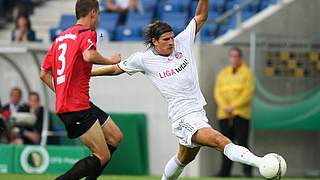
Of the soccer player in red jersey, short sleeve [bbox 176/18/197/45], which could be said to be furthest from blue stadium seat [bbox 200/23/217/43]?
the soccer player in red jersey

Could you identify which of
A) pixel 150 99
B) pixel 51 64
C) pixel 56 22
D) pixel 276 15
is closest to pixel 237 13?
pixel 276 15

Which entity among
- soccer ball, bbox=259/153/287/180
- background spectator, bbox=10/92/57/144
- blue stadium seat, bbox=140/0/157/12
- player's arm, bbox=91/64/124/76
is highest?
blue stadium seat, bbox=140/0/157/12

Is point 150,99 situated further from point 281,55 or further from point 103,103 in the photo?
point 281,55

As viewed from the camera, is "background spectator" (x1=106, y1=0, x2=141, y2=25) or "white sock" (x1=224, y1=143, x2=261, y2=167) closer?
"white sock" (x1=224, y1=143, x2=261, y2=167)

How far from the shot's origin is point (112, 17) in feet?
71.6

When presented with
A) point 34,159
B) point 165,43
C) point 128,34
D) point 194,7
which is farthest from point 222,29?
point 165,43

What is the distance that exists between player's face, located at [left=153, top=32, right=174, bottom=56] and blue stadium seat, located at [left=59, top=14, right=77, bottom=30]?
34.1 ft

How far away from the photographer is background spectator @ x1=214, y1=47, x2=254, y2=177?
57.9 ft

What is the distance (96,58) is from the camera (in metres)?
10.5

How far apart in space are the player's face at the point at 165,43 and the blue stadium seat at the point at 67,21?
409 inches

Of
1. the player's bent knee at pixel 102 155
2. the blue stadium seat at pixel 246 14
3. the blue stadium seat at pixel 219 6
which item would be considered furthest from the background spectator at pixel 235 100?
the player's bent knee at pixel 102 155

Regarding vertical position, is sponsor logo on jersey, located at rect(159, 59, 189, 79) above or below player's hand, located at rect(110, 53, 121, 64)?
below

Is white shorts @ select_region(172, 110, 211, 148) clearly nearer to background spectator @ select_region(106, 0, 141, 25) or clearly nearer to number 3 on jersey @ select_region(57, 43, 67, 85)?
number 3 on jersey @ select_region(57, 43, 67, 85)

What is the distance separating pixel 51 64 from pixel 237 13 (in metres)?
8.55
